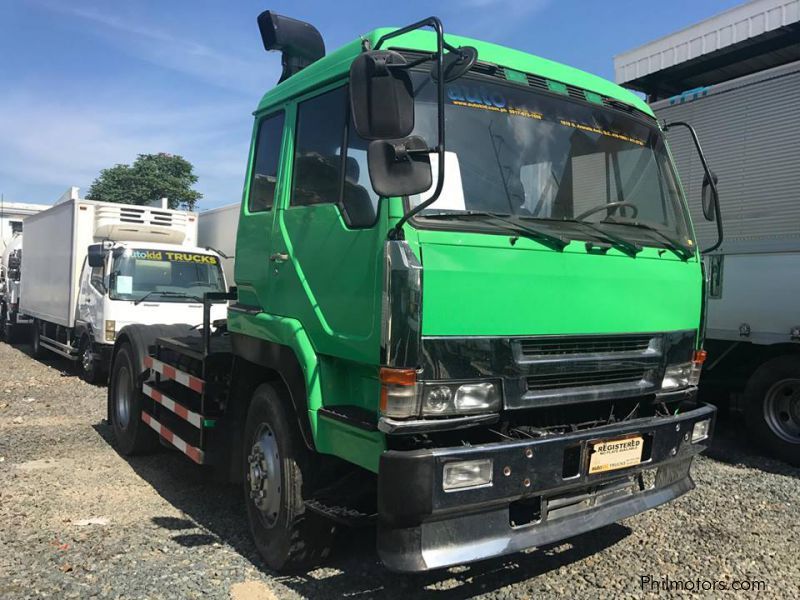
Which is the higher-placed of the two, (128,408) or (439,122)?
(439,122)

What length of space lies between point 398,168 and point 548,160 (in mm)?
1085

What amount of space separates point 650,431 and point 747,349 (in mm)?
3821

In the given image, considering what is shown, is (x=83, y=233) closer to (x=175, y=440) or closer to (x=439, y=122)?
(x=175, y=440)

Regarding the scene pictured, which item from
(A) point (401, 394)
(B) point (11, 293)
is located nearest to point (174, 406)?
(A) point (401, 394)

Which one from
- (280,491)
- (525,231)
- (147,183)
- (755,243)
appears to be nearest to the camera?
(525,231)

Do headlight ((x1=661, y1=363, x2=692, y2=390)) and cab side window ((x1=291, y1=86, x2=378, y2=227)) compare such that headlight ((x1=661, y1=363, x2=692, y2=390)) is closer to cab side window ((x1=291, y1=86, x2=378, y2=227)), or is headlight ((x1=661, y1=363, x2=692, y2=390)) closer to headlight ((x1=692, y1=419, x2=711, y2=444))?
headlight ((x1=692, y1=419, x2=711, y2=444))

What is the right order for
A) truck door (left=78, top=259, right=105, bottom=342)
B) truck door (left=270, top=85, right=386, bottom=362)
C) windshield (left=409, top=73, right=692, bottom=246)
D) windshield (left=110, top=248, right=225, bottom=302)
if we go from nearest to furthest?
truck door (left=270, top=85, right=386, bottom=362) < windshield (left=409, top=73, right=692, bottom=246) < windshield (left=110, top=248, right=225, bottom=302) < truck door (left=78, top=259, right=105, bottom=342)

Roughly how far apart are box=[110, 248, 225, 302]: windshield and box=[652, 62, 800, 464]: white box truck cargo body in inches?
264

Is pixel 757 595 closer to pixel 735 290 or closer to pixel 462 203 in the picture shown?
pixel 462 203

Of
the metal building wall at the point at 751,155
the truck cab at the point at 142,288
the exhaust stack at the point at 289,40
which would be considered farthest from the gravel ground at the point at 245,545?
the truck cab at the point at 142,288

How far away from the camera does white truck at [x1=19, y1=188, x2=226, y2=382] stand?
939cm

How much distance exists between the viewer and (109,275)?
9.51 meters

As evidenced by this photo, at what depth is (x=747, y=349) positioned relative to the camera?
6.55 meters

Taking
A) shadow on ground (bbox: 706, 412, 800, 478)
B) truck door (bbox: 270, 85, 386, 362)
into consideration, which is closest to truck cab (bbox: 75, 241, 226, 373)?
truck door (bbox: 270, 85, 386, 362)
